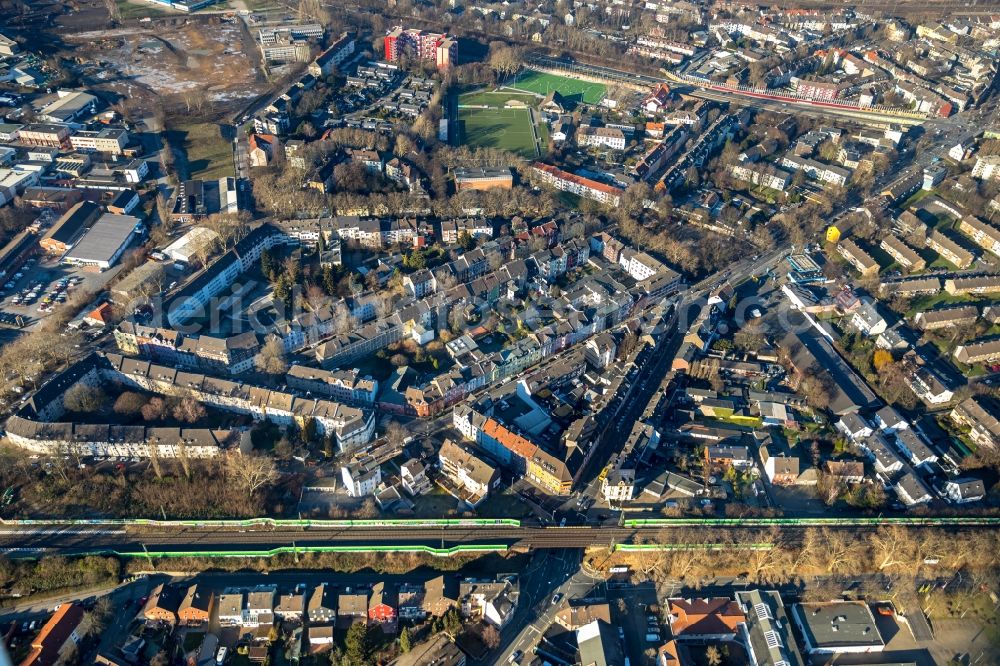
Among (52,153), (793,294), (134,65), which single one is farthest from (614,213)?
(134,65)

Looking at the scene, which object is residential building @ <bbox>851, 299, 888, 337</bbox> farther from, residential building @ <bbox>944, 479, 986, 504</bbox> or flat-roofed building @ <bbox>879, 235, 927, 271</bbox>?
residential building @ <bbox>944, 479, 986, 504</bbox>

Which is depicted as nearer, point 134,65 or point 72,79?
point 72,79

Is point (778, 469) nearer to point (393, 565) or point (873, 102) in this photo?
point (393, 565)

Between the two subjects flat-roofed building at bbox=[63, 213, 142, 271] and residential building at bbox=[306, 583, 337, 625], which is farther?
flat-roofed building at bbox=[63, 213, 142, 271]

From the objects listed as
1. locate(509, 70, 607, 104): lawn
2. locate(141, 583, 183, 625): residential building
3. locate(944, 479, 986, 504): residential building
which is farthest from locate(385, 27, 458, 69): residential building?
locate(944, 479, 986, 504): residential building

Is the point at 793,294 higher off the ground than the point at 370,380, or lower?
higher

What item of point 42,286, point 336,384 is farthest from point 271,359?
point 42,286

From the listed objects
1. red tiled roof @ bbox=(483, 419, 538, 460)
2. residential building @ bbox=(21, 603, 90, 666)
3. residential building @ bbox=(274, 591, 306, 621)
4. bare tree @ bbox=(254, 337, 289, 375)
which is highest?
red tiled roof @ bbox=(483, 419, 538, 460)
